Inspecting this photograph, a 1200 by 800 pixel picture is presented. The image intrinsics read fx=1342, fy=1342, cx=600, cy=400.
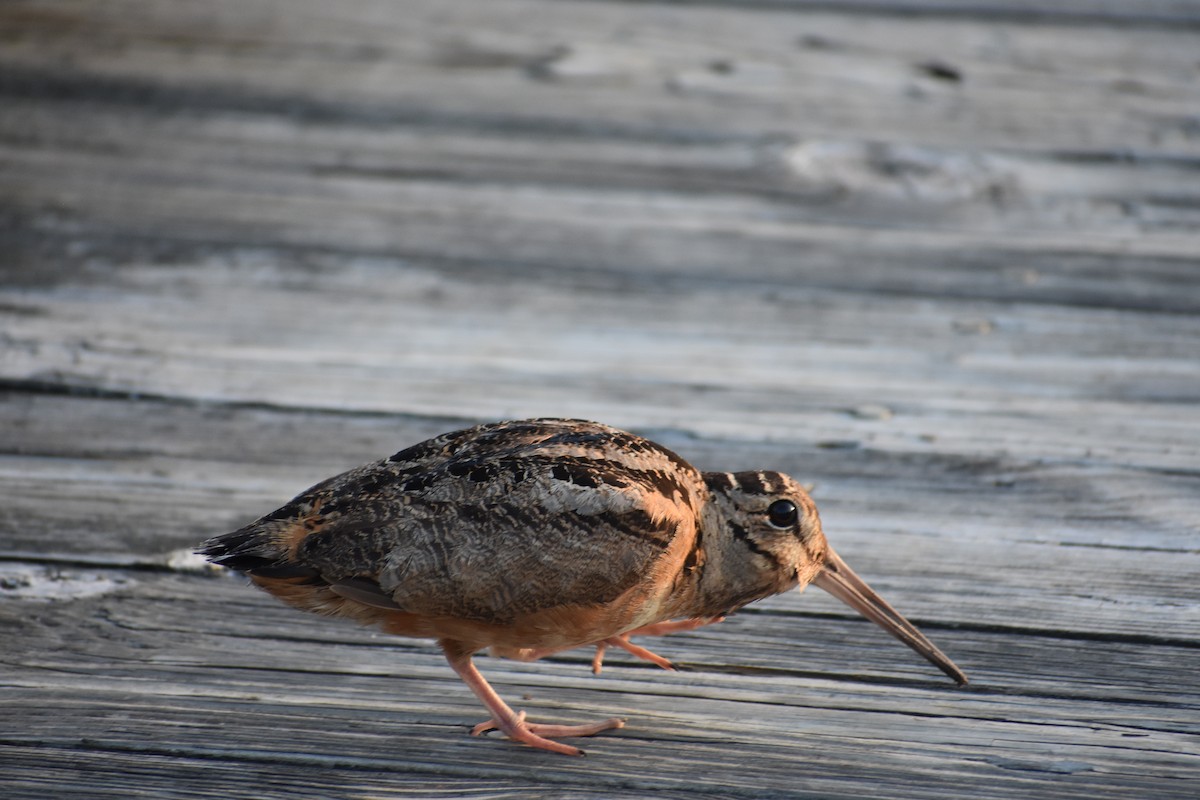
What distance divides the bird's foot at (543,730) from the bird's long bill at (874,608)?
1.82ft

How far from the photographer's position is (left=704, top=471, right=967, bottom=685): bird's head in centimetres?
274

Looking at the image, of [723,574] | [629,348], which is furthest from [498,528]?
[629,348]

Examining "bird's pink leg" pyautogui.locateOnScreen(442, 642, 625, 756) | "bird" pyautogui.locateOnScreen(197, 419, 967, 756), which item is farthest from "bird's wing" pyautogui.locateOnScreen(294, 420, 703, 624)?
"bird's pink leg" pyautogui.locateOnScreen(442, 642, 625, 756)

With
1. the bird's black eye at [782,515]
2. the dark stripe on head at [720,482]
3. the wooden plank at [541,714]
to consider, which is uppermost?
the dark stripe on head at [720,482]

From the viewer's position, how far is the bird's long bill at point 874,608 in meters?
2.65

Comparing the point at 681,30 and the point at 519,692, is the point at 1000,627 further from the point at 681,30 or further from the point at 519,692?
the point at 681,30

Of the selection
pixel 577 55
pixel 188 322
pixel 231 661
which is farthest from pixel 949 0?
pixel 231 661

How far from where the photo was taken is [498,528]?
2.47m

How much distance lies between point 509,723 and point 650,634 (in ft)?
1.72

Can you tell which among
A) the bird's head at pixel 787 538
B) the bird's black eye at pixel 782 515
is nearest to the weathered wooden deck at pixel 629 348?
the bird's head at pixel 787 538

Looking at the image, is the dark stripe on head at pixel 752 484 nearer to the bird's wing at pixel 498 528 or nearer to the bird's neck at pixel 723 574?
the bird's neck at pixel 723 574

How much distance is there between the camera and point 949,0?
626 centimetres

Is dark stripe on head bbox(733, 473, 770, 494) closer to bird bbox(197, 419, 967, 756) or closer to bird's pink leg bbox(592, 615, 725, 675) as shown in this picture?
bird bbox(197, 419, 967, 756)

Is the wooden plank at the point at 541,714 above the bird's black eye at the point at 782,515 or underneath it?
underneath
